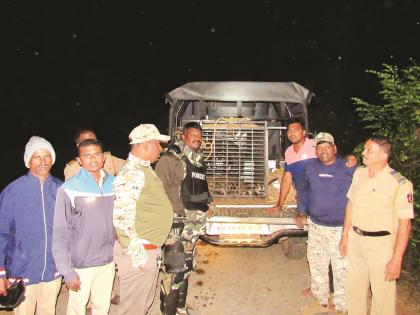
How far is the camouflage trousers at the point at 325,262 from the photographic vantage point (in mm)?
3947

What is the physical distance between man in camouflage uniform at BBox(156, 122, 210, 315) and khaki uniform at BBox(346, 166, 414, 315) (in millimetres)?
1671

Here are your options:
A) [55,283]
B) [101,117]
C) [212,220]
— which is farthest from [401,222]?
[101,117]

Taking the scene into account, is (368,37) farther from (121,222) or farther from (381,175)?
(121,222)

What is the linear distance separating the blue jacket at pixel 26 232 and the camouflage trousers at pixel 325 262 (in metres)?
2.90

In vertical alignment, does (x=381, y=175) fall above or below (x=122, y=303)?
above

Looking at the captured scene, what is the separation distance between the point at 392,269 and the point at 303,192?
1.39 metres

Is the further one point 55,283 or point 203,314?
point 203,314

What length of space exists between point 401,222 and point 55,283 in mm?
3215

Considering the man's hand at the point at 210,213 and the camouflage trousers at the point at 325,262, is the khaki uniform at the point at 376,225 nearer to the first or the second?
the camouflage trousers at the point at 325,262

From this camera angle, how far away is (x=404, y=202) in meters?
3.10

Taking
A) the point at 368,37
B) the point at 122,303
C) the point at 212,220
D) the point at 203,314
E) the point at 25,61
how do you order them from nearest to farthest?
the point at 122,303 < the point at 203,314 < the point at 212,220 < the point at 368,37 < the point at 25,61

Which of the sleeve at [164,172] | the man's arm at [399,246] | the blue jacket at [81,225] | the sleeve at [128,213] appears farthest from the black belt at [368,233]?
the blue jacket at [81,225]

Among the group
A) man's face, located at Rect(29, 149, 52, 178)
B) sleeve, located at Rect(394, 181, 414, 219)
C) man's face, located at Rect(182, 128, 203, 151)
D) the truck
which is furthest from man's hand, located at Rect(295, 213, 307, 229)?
man's face, located at Rect(29, 149, 52, 178)

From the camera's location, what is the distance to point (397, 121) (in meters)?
5.17
